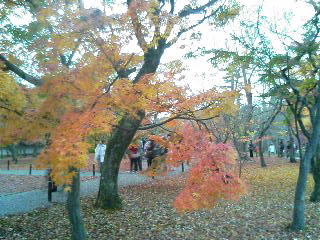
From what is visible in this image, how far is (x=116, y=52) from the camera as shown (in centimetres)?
600

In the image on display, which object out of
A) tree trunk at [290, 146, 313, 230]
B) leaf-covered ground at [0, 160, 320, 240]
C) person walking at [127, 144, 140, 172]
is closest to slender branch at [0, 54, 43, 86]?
leaf-covered ground at [0, 160, 320, 240]

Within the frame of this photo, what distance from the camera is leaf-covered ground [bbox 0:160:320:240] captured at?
7719 mm

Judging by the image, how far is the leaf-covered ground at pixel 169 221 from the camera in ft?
25.3

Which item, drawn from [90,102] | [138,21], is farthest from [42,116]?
[138,21]

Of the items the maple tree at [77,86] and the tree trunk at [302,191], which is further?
the tree trunk at [302,191]

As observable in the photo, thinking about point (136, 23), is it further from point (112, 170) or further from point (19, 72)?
point (112, 170)

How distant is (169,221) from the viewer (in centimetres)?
885

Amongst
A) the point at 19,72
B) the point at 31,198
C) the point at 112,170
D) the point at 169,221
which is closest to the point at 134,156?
the point at 31,198

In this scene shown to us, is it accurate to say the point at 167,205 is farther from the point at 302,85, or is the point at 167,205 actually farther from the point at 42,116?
the point at 42,116

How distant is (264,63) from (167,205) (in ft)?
17.1

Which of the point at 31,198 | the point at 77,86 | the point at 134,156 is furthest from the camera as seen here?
the point at 134,156

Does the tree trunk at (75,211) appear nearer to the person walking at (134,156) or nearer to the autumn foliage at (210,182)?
the autumn foliage at (210,182)

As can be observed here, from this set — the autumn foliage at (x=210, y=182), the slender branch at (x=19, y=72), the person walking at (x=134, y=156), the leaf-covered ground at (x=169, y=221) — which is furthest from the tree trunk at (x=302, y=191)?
the person walking at (x=134, y=156)

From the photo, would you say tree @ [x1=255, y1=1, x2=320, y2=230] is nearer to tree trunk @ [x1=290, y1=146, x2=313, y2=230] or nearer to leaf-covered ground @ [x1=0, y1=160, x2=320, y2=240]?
tree trunk @ [x1=290, y1=146, x2=313, y2=230]
